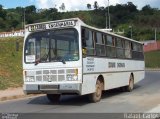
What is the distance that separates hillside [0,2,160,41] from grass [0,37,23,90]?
81.1 metres

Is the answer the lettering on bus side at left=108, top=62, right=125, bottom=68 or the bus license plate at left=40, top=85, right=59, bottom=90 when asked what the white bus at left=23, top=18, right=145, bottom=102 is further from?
the lettering on bus side at left=108, top=62, right=125, bottom=68

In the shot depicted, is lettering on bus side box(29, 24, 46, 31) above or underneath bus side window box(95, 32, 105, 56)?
above

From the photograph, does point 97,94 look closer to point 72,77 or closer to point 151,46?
point 72,77

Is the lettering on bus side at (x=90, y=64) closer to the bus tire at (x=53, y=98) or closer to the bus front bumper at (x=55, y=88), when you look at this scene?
the bus front bumper at (x=55, y=88)

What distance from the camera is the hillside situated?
5084 inches

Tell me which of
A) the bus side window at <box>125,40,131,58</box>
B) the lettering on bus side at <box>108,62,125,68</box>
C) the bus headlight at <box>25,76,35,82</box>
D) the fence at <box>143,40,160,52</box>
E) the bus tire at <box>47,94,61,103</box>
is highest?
the fence at <box>143,40,160,52</box>

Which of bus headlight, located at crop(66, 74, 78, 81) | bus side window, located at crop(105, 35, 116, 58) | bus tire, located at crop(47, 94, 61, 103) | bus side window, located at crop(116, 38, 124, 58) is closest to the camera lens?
bus headlight, located at crop(66, 74, 78, 81)

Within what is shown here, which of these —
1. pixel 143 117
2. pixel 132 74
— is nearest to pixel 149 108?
pixel 143 117

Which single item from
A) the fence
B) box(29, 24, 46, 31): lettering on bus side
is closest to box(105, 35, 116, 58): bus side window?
box(29, 24, 46, 31): lettering on bus side

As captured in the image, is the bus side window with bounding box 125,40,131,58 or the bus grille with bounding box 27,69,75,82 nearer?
the bus grille with bounding box 27,69,75,82

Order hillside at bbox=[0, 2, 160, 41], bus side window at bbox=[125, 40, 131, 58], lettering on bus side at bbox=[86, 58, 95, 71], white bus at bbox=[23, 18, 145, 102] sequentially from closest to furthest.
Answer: white bus at bbox=[23, 18, 145, 102] < lettering on bus side at bbox=[86, 58, 95, 71] < bus side window at bbox=[125, 40, 131, 58] < hillside at bbox=[0, 2, 160, 41]

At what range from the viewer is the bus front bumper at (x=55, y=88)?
1502cm

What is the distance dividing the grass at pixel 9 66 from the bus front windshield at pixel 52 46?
7.84 meters

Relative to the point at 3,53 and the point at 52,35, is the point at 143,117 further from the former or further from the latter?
the point at 3,53
